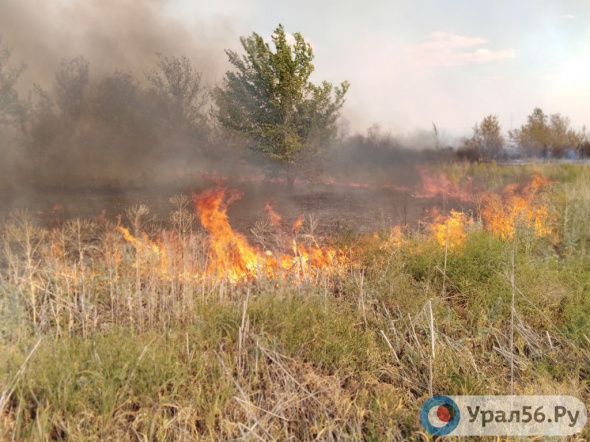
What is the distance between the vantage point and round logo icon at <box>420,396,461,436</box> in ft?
8.30

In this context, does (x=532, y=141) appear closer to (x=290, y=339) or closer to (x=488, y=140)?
(x=488, y=140)

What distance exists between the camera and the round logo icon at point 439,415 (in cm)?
253

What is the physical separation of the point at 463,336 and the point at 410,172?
43.6ft

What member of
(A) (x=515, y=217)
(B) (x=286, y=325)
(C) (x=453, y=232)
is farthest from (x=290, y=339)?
(A) (x=515, y=217)

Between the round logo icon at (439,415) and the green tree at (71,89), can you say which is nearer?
the round logo icon at (439,415)

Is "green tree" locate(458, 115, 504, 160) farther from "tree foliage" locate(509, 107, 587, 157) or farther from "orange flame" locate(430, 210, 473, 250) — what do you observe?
"orange flame" locate(430, 210, 473, 250)

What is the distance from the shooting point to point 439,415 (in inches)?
105

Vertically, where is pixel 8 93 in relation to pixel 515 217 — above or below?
above

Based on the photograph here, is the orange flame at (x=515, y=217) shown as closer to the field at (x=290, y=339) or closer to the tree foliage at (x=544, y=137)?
the field at (x=290, y=339)

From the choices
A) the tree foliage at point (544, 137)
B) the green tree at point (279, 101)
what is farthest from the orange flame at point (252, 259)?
the tree foliage at point (544, 137)

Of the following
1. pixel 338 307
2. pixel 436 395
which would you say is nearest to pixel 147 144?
pixel 338 307

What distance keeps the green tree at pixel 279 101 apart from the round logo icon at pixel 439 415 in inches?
375

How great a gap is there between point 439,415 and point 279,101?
10.1m

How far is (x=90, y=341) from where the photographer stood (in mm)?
3020
